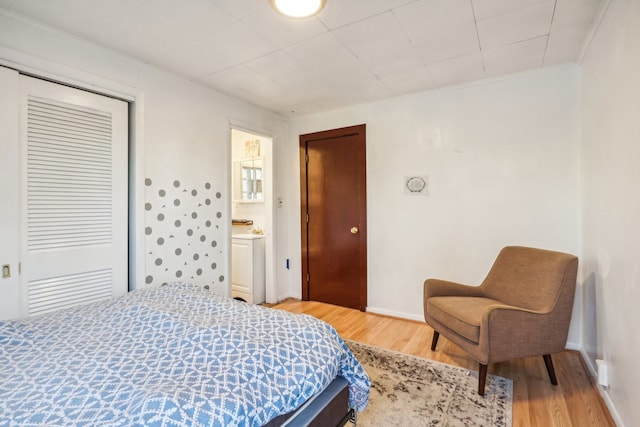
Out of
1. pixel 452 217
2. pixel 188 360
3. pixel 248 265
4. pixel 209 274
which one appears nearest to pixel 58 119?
pixel 209 274

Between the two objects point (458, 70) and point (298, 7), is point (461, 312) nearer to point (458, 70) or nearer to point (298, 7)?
point (458, 70)

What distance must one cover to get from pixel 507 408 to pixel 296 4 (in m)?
2.60

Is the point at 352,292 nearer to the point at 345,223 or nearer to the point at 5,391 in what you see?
the point at 345,223


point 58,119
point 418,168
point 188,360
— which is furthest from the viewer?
point 418,168

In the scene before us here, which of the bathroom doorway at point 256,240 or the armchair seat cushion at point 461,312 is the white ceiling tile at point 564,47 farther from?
the bathroom doorway at point 256,240

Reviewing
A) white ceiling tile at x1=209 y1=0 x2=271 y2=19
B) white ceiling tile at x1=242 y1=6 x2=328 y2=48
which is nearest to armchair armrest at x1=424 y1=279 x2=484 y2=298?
white ceiling tile at x1=242 y1=6 x2=328 y2=48

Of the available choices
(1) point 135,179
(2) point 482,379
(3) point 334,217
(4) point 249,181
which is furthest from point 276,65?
(2) point 482,379

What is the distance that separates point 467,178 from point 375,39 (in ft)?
5.14

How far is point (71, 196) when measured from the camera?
2.08 metres

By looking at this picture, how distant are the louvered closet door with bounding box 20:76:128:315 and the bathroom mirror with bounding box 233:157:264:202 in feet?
6.28

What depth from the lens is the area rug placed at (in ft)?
5.53

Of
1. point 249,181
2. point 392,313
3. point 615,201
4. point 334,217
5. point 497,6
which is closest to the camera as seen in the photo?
point 615,201

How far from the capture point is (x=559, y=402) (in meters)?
1.83

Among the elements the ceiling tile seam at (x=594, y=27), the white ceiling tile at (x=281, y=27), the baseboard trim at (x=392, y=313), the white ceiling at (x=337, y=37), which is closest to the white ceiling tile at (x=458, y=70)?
the white ceiling at (x=337, y=37)
